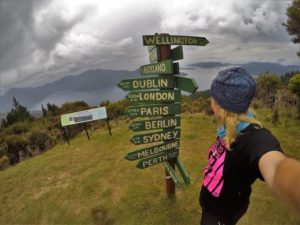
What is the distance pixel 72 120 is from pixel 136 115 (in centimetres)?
604

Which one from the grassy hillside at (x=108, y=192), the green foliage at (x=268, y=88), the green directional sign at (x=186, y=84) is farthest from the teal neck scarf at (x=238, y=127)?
the green foliage at (x=268, y=88)

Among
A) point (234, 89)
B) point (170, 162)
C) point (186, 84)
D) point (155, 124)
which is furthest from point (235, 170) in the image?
point (170, 162)

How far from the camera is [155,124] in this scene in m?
5.21

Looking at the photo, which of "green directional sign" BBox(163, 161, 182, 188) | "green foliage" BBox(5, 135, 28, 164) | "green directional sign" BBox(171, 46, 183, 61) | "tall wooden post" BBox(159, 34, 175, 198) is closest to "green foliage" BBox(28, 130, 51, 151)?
"green foliage" BBox(5, 135, 28, 164)

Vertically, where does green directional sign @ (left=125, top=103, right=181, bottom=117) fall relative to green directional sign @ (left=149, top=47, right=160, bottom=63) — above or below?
below

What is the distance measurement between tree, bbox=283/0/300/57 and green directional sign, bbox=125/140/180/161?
1737 cm

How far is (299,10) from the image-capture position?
18.2 m

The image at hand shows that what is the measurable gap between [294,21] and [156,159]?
18424 mm

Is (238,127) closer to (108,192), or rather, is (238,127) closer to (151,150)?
(151,150)

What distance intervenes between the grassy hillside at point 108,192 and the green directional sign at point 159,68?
2631mm

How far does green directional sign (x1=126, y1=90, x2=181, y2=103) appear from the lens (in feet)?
16.9

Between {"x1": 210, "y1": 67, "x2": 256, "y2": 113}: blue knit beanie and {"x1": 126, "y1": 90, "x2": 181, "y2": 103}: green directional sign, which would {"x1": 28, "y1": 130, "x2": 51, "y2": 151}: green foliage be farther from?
{"x1": 210, "y1": 67, "x2": 256, "y2": 113}: blue knit beanie

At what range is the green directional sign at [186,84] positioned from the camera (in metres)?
4.77

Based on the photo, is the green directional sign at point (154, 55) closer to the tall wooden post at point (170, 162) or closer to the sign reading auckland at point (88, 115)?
the tall wooden post at point (170, 162)
